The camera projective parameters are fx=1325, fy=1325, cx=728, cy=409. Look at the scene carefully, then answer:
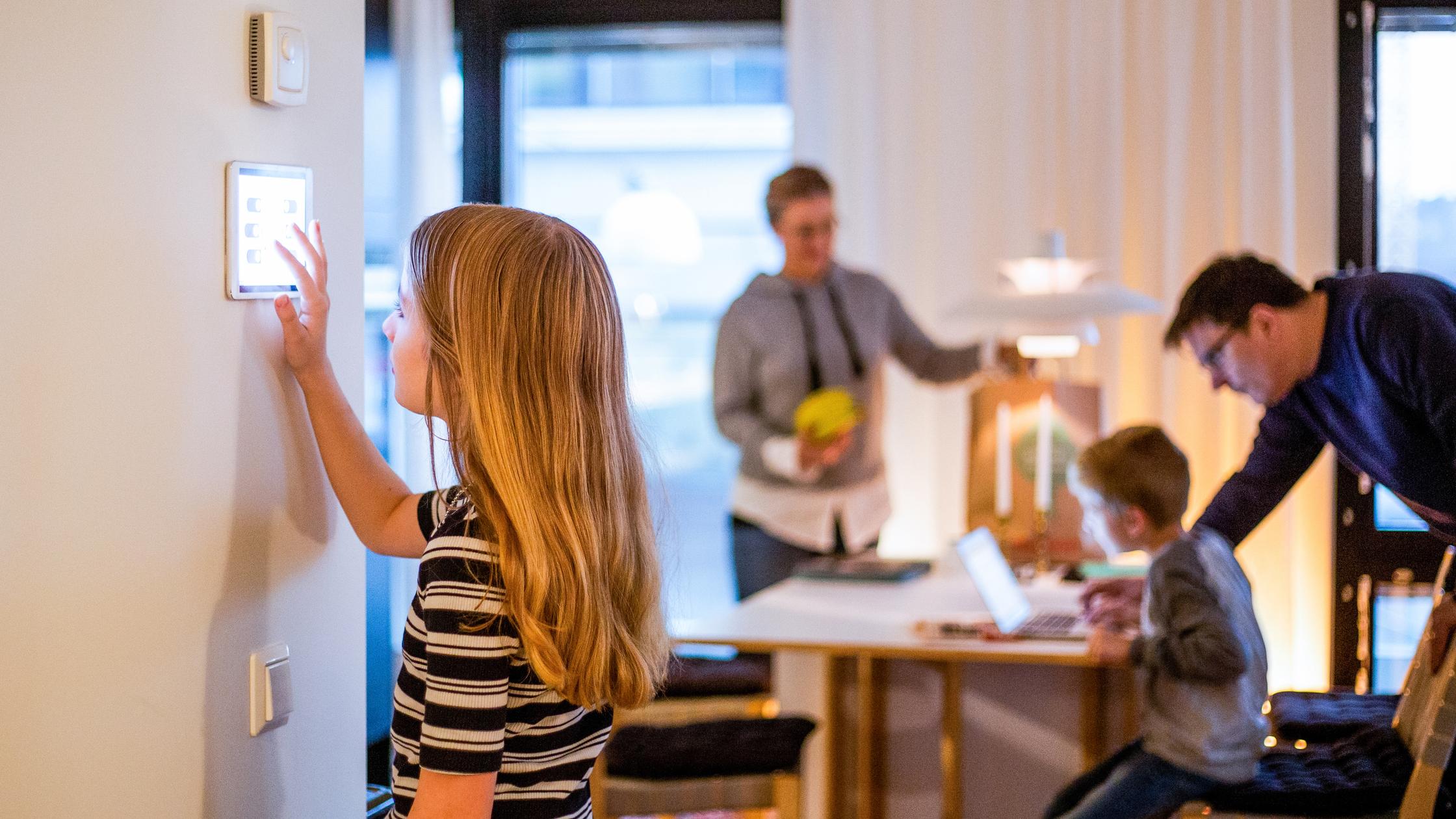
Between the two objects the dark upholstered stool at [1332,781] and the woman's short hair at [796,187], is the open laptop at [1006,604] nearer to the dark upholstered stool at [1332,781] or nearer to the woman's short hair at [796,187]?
the dark upholstered stool at [1332,781]

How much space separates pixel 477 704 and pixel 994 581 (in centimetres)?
196

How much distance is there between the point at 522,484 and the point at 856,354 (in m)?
2.46

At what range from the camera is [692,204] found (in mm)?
5094

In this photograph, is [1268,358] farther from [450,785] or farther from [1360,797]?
[450,785]

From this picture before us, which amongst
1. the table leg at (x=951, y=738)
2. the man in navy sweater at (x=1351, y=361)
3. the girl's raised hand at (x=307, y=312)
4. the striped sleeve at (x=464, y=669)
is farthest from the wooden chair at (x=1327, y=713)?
the girl's raised hand at (x=307, y=312)

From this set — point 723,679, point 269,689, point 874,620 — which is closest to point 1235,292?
point 874,620

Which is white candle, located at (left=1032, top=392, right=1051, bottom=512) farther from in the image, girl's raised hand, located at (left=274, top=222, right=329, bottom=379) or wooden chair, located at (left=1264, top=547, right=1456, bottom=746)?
girl's raised hand, located at (left=274, top=222, right=329, bottom=379)

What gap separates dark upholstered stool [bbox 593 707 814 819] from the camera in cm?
253

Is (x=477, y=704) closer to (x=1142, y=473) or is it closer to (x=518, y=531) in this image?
(x=518, y=531)

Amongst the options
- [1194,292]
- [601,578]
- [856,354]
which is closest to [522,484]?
[601,578]

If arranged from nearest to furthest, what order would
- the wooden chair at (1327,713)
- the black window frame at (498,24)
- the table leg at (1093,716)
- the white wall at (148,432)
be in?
the white wall at (148,432) < the wooden chair at (1327,713) < the table leg at (1093,716) < the black window frame at (498,24)

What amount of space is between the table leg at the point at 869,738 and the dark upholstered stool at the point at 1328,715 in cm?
85

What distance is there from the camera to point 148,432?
1.20m

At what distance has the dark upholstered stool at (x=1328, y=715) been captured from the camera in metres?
2.44
